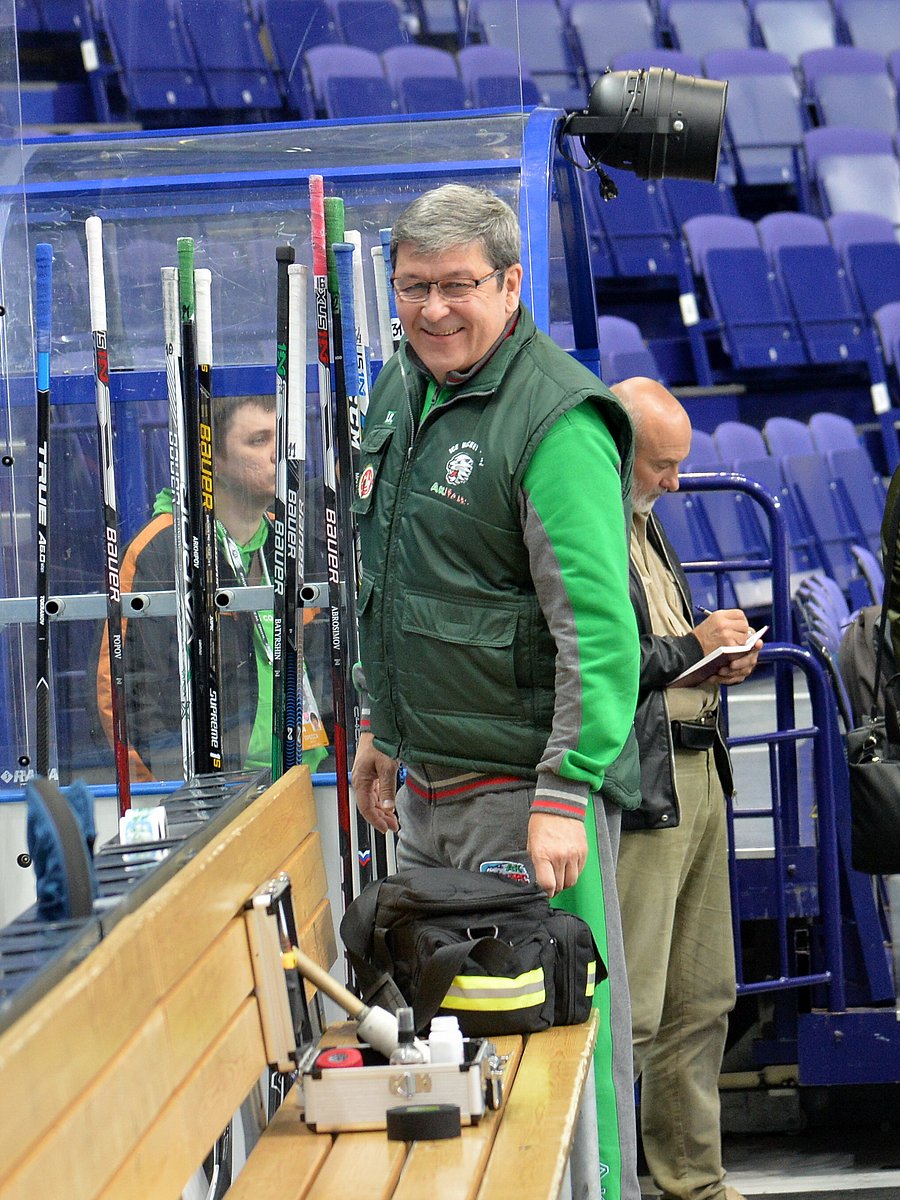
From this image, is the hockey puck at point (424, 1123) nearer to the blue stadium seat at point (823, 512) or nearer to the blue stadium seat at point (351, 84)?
the blue stadium seat at point (351, 84)

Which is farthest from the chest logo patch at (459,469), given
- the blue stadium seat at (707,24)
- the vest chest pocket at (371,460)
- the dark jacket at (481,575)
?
the blue stadium seat at (707,24)

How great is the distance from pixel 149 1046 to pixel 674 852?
1556 mm

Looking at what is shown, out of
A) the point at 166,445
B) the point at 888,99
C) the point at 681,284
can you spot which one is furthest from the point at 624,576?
the point at 888,99

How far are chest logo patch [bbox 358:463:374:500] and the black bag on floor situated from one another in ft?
1.96

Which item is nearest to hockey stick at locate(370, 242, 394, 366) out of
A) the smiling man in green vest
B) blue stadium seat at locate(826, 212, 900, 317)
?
the smiling man in green vest

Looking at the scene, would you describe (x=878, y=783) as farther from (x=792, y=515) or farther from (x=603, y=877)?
(x=792, y=515)

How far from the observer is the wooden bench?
1.42 m

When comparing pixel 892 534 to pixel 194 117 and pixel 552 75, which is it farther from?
pixel 552 75

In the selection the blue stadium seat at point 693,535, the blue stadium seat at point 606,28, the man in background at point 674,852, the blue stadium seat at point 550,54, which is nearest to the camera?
the man in background at point 674,852

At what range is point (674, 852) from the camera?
3.06m

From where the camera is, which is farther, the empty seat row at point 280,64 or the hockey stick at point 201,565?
the empty seat row at point 280,64

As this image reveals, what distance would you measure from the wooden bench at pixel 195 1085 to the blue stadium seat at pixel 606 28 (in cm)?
855

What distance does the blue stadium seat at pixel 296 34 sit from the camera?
3.50 metres

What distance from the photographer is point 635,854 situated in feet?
9.95
